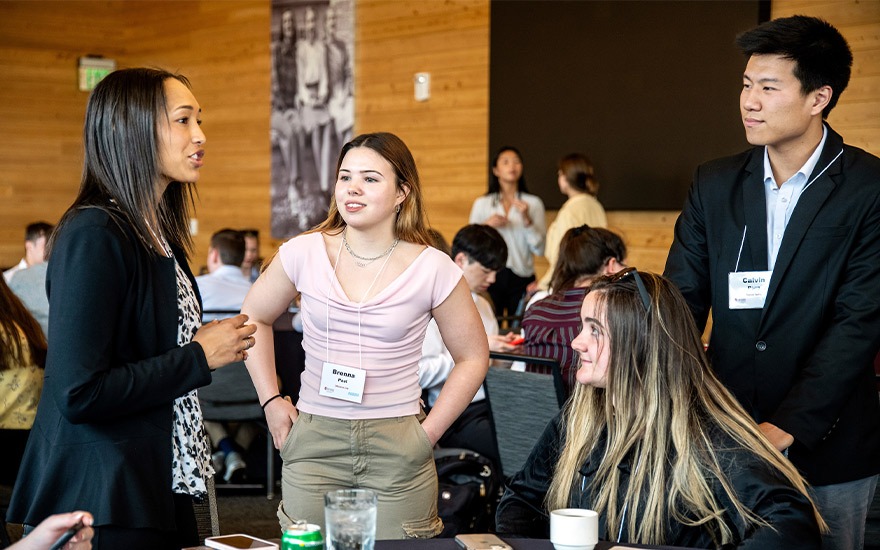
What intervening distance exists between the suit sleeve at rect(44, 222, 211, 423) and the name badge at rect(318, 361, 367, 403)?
456mm

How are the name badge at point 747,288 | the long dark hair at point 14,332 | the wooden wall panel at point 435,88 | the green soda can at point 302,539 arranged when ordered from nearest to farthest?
the green soda can at point 302,539, the name badge at point 747,288, the long dark hair at point 14,332, the wooden wall panel at point 435,88

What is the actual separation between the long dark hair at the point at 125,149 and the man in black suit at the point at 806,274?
128cm

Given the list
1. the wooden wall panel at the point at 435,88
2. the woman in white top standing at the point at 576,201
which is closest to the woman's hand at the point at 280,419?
the woman in white top standing at the point at 576,201

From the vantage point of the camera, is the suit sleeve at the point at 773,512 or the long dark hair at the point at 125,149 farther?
the long dark hair at the point at 125,149

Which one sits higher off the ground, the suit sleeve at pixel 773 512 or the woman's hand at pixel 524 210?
the woman's hand at pixel 524 210

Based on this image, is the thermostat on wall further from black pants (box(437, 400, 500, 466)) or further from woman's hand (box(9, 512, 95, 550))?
woman's hand (box(9, 512, 95, 550))

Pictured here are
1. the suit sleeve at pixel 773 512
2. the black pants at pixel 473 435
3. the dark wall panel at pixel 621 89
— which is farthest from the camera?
the dark wall panel at pixel 621 89

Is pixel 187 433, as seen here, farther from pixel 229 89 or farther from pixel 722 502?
pixel 229 89

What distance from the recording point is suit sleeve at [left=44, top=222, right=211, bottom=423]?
1.69 meters

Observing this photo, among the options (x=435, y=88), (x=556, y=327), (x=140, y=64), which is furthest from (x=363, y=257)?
(x=140, y=64)

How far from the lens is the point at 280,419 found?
7.63 ft

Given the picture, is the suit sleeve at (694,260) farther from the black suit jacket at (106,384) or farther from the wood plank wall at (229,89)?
the wood plank wall at (229,89)

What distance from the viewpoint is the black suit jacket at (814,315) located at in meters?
2.12

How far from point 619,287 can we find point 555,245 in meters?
4.59
